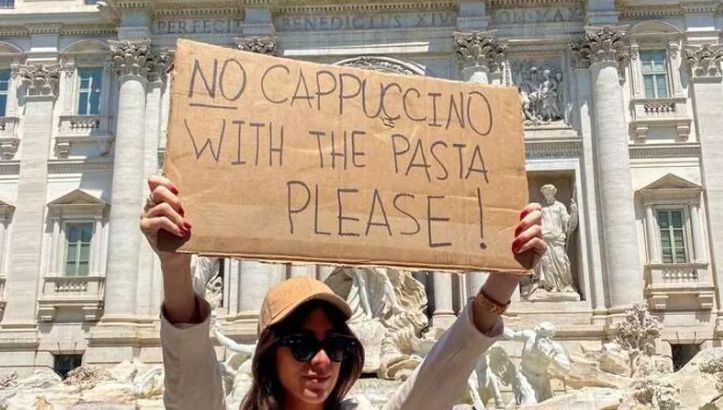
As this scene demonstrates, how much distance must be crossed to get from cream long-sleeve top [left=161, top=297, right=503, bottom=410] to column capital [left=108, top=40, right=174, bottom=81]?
2041cm

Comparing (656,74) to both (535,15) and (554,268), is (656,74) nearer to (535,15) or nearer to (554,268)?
(535,15)

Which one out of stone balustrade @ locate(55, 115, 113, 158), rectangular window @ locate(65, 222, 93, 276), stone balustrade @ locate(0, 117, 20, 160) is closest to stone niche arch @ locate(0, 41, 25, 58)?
stone balustrade @ locate(0, 117, 20, 160)

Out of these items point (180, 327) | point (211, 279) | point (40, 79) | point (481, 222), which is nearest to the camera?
point (180, 327)

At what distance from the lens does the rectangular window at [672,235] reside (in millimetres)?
20203

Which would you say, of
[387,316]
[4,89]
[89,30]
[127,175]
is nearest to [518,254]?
[387,316]

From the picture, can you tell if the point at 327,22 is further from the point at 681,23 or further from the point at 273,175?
the point at 273,175

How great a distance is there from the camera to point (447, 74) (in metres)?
21.9

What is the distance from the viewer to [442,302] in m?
19.5

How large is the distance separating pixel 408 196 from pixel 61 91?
22.2 m

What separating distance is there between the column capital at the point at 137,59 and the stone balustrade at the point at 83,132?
5.24 feet

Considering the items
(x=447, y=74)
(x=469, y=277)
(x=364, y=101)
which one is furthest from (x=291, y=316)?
(x=447, y=74)

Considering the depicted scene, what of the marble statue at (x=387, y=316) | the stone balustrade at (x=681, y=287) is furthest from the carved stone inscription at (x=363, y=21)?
the stone balustrade at (x=681, y=287)

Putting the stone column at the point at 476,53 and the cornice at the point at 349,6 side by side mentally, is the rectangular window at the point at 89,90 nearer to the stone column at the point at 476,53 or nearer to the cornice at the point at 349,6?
the cornice at the point at 349,6

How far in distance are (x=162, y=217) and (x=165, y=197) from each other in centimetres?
7
